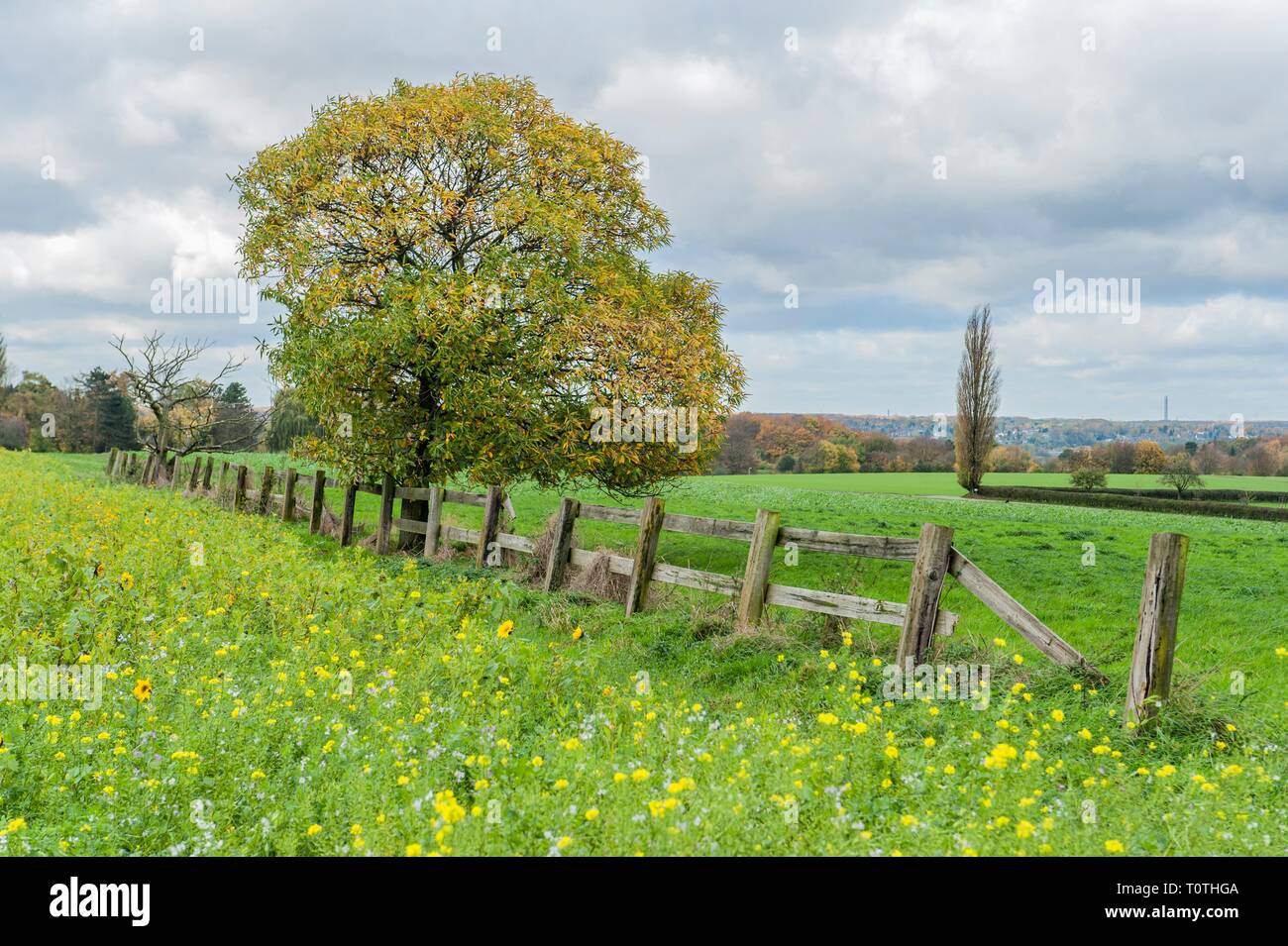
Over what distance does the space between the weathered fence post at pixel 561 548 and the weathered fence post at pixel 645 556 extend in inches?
71.1

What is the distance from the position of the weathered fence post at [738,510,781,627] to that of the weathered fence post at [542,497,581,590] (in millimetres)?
3881

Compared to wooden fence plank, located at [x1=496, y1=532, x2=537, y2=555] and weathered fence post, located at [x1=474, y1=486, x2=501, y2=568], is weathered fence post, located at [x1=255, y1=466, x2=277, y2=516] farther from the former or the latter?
wooden fence plank, located at [x1=496, y1=532, x2=537, y2=555]

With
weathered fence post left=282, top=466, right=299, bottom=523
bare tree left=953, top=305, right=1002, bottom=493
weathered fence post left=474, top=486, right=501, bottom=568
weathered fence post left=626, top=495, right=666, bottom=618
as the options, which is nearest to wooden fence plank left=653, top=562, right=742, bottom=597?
weathered fence post left=626, top=495, right=666, bottom=618

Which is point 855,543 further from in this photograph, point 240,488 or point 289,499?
point 240,488

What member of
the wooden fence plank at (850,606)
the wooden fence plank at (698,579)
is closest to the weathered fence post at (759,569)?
the wooden fence plank at (850,606)

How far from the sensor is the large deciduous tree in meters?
15.6

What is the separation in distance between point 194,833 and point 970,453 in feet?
171

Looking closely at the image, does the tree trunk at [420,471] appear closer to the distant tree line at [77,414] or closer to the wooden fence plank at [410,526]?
the wooden fence plank at [410,526]

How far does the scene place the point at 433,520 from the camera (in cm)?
1681

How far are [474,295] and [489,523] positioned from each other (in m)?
4.10

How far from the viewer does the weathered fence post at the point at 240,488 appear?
23953 mm
